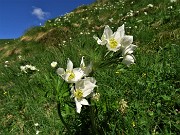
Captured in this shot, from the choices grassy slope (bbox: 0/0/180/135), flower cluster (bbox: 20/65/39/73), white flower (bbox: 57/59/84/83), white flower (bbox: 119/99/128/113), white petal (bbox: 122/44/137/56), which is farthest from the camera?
flower cluster (bbox: 20/65/39/73)

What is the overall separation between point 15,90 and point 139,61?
2745 millimetres

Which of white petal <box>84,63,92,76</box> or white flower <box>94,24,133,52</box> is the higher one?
white flower <box>94,24,133,52</box>

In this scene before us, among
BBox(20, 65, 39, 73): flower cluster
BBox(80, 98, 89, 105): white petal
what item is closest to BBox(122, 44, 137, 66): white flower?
BBox(80, 98, 89, 105): white petal

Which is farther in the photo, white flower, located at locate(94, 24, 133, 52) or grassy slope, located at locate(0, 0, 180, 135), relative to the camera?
grassy slope, located at locate(0, 0, 180, 135)

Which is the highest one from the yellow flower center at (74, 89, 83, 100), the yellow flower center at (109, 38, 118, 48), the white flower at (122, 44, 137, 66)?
the yellow flower center at (109, 38, 118, 48)

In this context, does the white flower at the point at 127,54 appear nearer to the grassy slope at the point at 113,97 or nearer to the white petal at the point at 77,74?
the grassy slope at the point at 113,97

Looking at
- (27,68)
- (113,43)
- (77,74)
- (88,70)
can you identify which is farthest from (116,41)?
(27,68)

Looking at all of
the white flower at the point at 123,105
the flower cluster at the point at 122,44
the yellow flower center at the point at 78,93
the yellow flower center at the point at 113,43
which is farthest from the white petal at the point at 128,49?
the white flower at the point at 123,105

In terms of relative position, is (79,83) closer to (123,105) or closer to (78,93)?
(78,93)

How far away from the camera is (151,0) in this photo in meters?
17.6

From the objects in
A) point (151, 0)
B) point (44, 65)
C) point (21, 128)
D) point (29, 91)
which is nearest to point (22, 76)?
point (44, 65)

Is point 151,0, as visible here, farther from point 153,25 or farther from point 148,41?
point 148,41

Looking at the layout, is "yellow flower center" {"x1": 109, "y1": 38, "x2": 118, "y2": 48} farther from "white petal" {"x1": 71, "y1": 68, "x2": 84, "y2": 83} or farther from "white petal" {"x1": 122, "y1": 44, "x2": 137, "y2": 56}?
"white petal" {"x1": 71, "y1": 68, "x2": 84, "y2": 83}

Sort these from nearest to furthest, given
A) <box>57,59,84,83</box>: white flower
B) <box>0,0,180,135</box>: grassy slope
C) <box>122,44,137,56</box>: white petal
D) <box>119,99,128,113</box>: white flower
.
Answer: <box>57,59,84,83</box>: white flower
<box>122,44,137,56</box>: white petal
<box>0,0,180,135</box>: grassy slope
<box>119,99,128,113</box>: white flower
